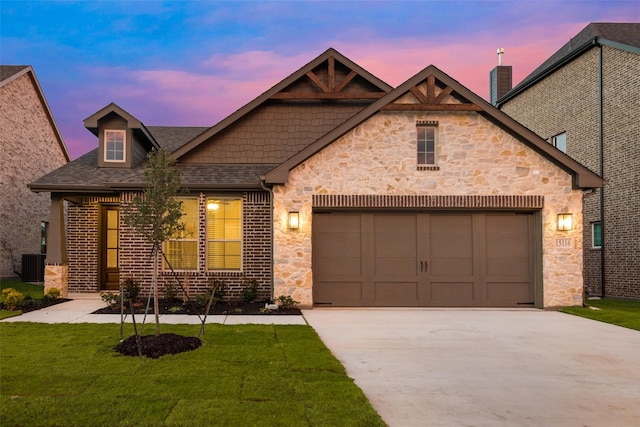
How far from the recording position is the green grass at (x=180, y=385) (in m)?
4.43

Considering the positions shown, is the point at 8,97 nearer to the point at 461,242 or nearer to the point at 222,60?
the point at 222,60

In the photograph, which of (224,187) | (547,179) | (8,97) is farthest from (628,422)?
(8,97)

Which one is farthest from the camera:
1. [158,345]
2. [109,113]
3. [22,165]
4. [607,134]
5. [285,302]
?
[22,165]

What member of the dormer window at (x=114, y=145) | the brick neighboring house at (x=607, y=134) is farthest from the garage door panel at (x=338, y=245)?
the brick neighboring house at (x=607, y=134)

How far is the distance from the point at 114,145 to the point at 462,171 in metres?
10.1

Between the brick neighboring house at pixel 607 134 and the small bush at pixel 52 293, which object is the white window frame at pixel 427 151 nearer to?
the brick neighboring house at pixel 607 134

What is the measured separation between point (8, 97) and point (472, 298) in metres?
A: 19.1

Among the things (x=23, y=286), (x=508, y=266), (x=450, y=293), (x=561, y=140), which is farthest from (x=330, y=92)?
(x=23, y=286)

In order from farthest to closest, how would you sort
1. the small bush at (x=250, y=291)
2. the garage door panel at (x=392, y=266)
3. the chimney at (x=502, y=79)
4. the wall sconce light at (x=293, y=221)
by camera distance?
1. the chimney at (x=502, y=79)
2. the small bush at (x=250, y=291)
3. the garage door panel at (x=392, y=266)
4. the wall sconce light at (x=293, y=221)

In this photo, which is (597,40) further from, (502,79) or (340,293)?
(340,293)

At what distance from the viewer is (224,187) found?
13.0 m

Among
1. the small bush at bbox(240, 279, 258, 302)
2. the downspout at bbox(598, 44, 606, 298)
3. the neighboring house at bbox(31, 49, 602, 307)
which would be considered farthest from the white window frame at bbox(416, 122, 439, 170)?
the downspout at bbox(598, 44, 606, 298)

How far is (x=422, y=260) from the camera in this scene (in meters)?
12.4

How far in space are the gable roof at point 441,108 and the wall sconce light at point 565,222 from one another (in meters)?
0.84
